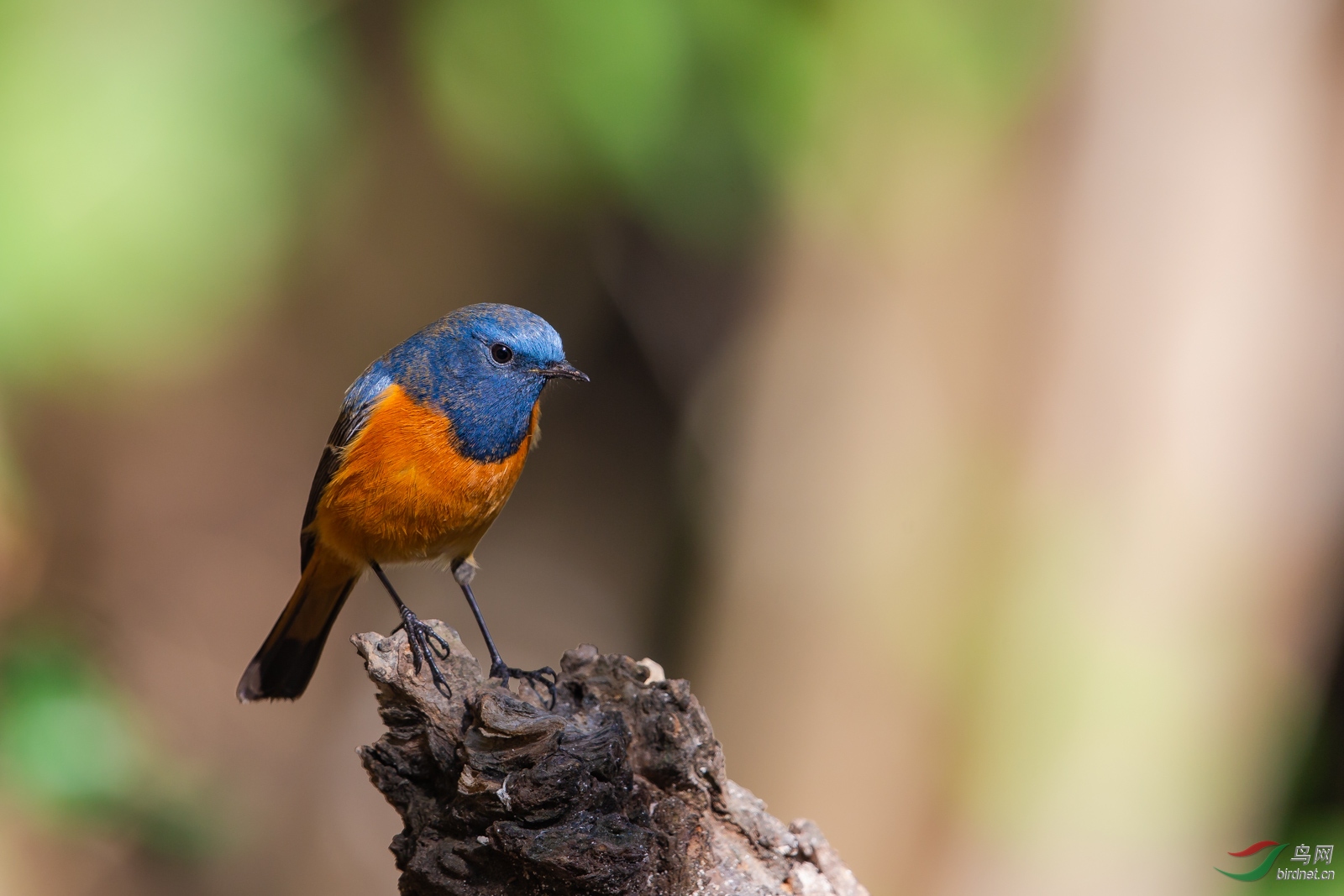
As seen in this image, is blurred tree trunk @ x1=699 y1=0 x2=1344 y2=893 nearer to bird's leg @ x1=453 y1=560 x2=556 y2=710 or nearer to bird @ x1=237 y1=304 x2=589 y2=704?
bird's leg @ x1=453 y1=560 x2=556 y2=710

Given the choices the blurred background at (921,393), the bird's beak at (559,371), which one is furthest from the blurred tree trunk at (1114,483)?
the bird's beak at (559,371)

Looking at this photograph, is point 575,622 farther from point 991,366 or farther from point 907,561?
point 991,366

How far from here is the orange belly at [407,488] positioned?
3451 mm

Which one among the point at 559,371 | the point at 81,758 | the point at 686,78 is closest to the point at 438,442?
the point at 559,371

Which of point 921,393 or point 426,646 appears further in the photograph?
point 921,393

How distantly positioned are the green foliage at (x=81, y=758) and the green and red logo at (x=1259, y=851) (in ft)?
15.2

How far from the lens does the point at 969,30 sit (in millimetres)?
4695

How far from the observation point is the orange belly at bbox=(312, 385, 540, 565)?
11.3 feet

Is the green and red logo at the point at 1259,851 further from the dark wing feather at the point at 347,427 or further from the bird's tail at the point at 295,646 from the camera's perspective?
the dark wing feather at the point at 347,427

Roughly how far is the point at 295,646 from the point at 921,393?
3.09 meters

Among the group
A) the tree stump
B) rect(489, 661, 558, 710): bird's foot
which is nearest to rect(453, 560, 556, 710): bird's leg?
rect(489, 661, 558, 710): bird's foot

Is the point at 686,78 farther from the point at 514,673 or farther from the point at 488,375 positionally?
the point at 514,673

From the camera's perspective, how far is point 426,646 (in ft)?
10.0

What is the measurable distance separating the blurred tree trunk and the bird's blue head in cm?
231
